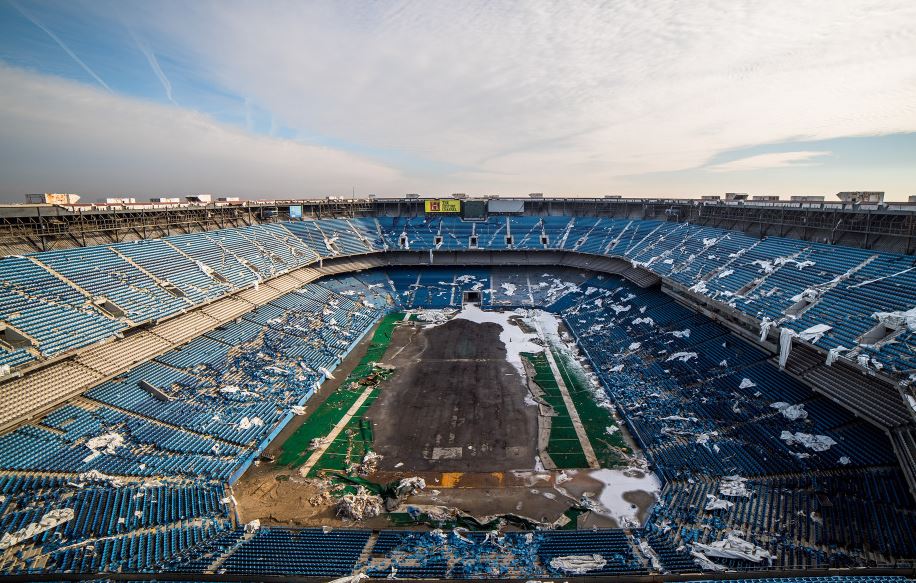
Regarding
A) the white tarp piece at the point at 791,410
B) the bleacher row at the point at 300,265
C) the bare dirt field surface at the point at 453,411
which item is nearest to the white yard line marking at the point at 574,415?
the bare dirt field surface at the point at 453,411

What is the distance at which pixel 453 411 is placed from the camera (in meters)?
25.0

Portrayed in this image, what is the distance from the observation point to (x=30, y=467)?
15.8 metres

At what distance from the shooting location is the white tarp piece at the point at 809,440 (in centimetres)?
1709

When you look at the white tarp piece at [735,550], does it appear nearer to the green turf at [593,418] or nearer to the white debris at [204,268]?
the green turf at [593,418]

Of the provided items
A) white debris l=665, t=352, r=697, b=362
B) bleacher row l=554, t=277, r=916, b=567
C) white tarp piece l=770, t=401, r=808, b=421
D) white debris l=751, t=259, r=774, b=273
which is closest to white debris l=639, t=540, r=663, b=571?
bleacher row l=554, t=277, r=916, b=567

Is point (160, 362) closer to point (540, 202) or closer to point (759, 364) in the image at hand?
point (759, 364)

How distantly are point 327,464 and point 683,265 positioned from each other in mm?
30506

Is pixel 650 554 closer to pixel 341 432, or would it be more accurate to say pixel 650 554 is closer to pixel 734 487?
pixel 734 487

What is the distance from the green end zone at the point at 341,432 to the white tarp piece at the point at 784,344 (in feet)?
70.2

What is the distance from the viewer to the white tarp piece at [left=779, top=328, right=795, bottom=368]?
68.7 feet

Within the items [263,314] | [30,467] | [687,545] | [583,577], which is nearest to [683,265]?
[687,545]

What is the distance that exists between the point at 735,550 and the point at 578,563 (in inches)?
196

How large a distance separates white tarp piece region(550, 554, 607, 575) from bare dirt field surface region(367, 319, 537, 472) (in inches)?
250

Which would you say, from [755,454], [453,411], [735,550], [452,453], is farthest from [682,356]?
[452,453]
